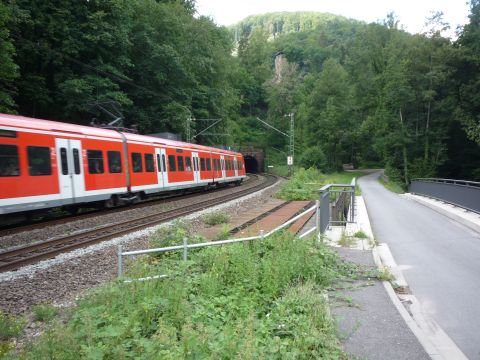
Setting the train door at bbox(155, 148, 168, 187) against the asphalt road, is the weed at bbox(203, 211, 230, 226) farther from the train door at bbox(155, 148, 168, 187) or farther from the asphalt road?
the train door at bbox(155, 148, 168, 187)

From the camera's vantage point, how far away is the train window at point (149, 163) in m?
18.6

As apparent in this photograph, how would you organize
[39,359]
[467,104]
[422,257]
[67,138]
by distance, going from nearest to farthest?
[39,359] < [422,257] < [67,138] < [467,104]

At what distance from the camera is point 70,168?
1340cm

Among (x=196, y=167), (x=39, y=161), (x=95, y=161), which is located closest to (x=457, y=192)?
(x=95, y=161)

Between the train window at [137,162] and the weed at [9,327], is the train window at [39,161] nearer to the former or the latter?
the train window at [137,162]

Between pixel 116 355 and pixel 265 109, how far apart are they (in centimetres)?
10322

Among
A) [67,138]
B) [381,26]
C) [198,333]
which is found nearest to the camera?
[198,333]

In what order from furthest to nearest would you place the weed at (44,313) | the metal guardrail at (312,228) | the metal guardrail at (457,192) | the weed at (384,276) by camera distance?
1. the metal guardrail at (457,192)
2. the weed at (384,276)
3. the metal guardrail at (312,228)
4. the weed at (44,313)

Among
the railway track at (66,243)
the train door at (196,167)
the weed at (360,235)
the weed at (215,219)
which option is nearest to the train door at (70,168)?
the railway track at (66,243)

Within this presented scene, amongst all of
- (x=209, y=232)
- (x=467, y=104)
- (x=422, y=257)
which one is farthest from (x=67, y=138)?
(x=467, y=104)

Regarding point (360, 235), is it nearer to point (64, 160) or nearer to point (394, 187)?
point (64, 160)

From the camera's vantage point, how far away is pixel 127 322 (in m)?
4.25

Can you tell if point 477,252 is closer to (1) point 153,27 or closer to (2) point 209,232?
(2) point 209,232

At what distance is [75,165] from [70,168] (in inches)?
10.7
